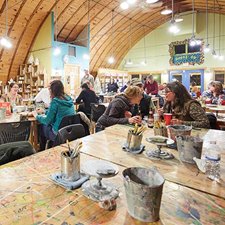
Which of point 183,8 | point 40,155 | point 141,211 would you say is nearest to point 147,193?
point 141,211

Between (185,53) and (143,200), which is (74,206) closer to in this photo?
(143,200)

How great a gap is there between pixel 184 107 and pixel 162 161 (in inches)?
52.1

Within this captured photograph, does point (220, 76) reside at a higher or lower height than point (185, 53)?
lower

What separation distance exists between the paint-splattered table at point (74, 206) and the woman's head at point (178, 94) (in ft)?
5.47

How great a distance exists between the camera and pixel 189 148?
1.42 meters

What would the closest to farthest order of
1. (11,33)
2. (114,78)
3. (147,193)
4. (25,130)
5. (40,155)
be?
(147,193) < (40,155) < (25,130) < (11,33) < (114,78)

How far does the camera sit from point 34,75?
32.0ft

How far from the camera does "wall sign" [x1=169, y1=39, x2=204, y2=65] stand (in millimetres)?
12781

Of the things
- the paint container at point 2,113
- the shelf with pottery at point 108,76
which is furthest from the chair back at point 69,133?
the shelf with pottery at point 108,76

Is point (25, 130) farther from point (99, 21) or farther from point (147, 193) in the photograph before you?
point (99, 21)

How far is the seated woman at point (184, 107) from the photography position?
2508 millimetres

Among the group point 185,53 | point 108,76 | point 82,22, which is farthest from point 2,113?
point 185,53

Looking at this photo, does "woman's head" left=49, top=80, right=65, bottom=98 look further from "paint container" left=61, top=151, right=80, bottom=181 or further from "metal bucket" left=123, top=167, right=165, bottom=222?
"metal bucket" left=123, top=167, right=165, bottom=222

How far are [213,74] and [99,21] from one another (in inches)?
267
